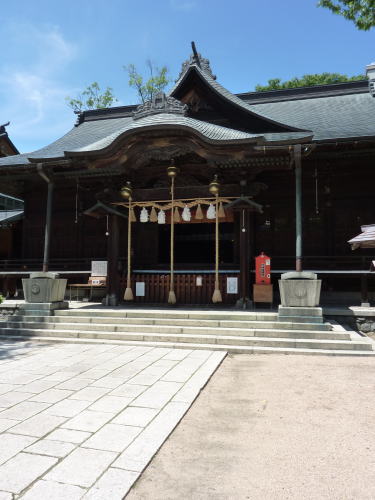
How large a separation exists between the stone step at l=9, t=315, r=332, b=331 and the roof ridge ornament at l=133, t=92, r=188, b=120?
5.73 m

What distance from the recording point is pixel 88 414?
3.73 metres

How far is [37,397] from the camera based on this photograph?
14.0 feet

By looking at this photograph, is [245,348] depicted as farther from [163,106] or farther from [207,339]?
[163,106]

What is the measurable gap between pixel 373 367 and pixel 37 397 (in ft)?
17.0

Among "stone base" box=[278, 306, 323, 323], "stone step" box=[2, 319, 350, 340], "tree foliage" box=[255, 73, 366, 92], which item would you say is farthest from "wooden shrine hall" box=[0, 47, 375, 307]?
"tree foliage" box=[255, 73, 366, 92]

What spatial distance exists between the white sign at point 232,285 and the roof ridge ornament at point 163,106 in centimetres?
487

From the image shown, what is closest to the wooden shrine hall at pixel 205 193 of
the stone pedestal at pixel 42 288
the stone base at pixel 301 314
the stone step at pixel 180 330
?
the stone pedestal at pixel 42 288

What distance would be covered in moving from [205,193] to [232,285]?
2.80m

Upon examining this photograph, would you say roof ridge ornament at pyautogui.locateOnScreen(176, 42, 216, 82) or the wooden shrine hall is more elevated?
roof ridge ornament at pyautogui.locateOnScreen(176, 42, 216, 82)

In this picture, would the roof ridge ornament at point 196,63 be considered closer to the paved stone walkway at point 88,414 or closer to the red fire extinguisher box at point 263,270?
the red fire extinguisher box at point 263,270

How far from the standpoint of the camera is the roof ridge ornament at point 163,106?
9625 millimetres

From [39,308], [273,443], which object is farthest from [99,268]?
[273,443]

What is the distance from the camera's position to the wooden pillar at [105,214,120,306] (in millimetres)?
10344

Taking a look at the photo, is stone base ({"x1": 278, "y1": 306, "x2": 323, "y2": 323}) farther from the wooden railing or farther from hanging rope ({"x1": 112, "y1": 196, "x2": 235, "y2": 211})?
hanging rope ({"x1": 112, "y1": 196, "x2": 235, "y2": 211})
